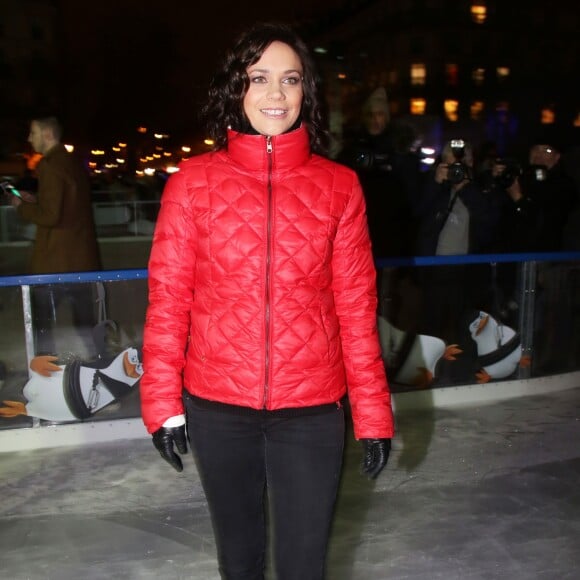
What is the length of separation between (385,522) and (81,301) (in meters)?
1.98

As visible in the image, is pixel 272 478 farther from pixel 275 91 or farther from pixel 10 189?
pixel 10 189

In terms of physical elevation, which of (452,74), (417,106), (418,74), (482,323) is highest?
(418,74)

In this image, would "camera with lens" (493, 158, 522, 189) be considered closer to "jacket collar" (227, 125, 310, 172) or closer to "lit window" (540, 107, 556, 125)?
"jacket collar" (227, 125, 310, 172)

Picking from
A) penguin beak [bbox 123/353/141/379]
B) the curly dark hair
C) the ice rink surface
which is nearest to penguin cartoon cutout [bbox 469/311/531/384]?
the ice rink surface

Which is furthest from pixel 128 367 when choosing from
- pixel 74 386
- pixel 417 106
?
pixel 417 106

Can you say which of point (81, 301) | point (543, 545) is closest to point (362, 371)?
point (543, 545)

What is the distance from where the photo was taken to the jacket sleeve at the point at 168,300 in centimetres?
169

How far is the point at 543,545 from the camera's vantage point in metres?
2.82

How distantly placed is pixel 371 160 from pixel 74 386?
7.68ft

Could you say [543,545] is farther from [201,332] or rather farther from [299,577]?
[201,332]

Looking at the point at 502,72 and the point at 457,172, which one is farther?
the point at 502,72

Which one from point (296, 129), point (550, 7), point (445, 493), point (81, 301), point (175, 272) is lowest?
point (445, 493)

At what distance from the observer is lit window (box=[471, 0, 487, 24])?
65.8 m

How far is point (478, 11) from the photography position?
66500 mm
